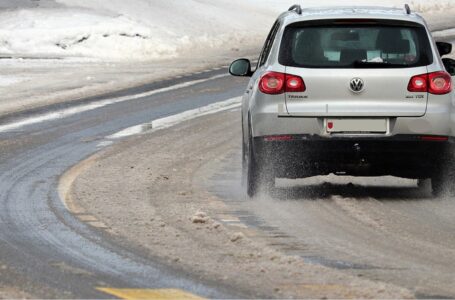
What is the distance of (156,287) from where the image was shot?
8.16m

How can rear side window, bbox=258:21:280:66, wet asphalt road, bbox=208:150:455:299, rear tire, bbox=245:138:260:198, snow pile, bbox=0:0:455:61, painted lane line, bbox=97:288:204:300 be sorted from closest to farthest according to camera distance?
painted lane line, bbox=97:288:204:300 → wet asphalt road, bbox=208:150:455:299 → rear tire, bbox=245:138:260:198 → rear side window, bbox=258:21:280:66 → snow pile, bbox=0:0:455:61

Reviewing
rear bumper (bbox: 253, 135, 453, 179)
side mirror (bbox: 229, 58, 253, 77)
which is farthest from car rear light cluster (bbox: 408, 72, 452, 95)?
side mirror (bbox: 229, 58, 253, 77)

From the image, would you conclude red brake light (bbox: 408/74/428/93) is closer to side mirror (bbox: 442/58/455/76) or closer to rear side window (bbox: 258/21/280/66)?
side mirror (bbox: 442/58/455/76)

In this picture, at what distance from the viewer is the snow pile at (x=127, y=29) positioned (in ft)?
118

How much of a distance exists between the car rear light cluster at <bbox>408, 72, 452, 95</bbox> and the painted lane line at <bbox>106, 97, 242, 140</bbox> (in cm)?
716

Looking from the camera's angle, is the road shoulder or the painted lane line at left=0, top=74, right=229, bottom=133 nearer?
the road shoulder

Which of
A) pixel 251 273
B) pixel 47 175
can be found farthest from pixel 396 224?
pixel 47 175

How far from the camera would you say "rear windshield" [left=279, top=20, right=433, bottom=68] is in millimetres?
12352

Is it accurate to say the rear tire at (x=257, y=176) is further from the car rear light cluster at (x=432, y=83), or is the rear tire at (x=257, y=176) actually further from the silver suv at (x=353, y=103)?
the car rear light cluster at (x=432, y=83)

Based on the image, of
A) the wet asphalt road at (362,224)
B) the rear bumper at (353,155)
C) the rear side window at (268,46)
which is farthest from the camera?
the rear side window at (268,46)

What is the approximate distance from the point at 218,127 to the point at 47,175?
5.87 m

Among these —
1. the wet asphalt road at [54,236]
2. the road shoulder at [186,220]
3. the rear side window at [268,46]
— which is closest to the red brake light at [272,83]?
the rear side window at [268,46]

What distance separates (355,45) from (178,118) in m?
9.18

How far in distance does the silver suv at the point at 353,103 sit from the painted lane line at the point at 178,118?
6.60m
